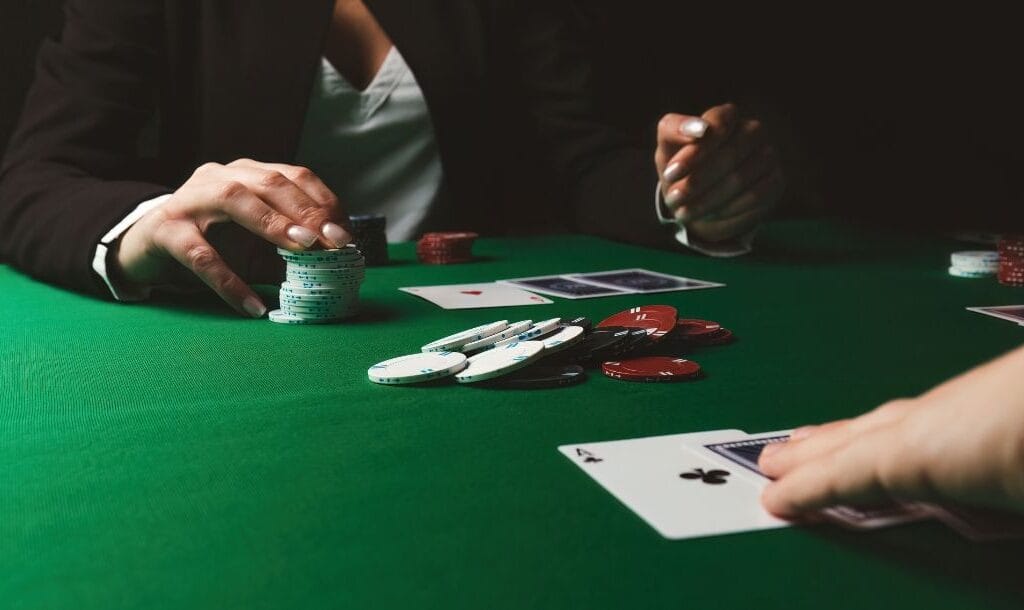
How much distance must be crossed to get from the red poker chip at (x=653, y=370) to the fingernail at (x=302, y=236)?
625 millimetres

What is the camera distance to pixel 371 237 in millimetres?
2443

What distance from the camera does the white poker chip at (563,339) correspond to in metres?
1.34

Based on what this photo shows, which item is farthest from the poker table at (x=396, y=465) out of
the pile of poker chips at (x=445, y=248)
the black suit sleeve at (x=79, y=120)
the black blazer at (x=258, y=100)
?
the black blazer at (x=258, y=100)

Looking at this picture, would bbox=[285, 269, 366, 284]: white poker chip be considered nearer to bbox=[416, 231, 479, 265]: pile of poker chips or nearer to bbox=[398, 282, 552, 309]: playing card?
bbox=[398, 282, 552, 309]: playing card

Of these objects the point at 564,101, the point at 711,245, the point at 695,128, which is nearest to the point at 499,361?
the point at 695,128

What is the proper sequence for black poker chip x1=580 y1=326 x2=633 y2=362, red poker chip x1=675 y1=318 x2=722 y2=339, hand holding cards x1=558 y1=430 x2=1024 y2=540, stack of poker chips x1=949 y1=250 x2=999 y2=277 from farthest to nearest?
stack of poker chips x1=949 y1=250 x2=999 y2=277, red poker chip x1=675 y1=318 x2=722 y2=339, black poker chip x1=580 y1=326 x2=633 y2=362, hand holding cards x1=558 y1=430 x2=1024 y2=540

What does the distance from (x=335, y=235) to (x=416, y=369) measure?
506mm

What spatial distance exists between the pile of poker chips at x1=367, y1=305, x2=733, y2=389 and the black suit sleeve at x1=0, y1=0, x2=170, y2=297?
45.2 inches

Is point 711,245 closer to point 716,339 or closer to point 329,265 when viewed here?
point 716,339

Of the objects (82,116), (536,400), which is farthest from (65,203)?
(536,400)

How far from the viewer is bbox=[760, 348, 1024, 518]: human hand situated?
0.65 m

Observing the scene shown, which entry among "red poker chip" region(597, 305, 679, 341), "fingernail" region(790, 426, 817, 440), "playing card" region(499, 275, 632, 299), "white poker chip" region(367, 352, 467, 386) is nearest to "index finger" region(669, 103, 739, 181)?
"playing card" region(499, 275, 632, 299)

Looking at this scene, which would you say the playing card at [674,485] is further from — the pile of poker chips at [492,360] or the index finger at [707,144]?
the index finger at [707,144]

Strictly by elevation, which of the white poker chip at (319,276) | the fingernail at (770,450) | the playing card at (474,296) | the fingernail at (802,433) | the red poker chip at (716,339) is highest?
the white poker chip at (319,276)
